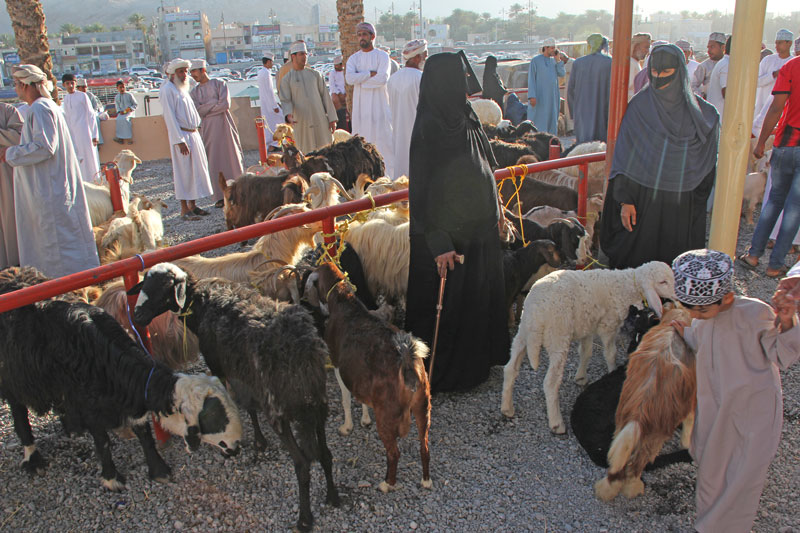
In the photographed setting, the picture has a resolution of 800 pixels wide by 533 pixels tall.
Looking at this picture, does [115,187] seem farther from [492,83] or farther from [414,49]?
[492,83]

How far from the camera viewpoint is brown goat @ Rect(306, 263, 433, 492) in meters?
2.99

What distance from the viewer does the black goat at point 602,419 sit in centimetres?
319

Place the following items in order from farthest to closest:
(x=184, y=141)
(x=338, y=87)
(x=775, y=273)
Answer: (x=338, y=87)
(x=184, y=141)
(x=775, y=273)

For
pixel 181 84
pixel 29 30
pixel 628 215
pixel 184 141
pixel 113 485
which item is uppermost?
pixel 29 30

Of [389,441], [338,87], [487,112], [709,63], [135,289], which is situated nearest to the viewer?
→ [389,441]

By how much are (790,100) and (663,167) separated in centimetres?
208

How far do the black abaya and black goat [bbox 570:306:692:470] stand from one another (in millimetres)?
906

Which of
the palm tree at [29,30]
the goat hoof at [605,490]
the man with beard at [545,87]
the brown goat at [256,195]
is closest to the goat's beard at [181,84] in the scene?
the brown goat at [256,195]

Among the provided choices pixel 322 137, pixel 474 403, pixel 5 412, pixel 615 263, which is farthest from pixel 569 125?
pixel 5 412

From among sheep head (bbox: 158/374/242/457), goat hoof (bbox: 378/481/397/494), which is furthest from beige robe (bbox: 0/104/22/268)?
goat hoof (bbox: 378/481/397/494)

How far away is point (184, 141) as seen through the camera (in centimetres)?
891

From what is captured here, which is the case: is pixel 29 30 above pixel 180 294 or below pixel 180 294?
above

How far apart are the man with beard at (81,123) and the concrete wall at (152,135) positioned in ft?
10.3

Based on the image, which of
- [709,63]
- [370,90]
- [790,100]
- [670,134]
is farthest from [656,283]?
[709,63]
